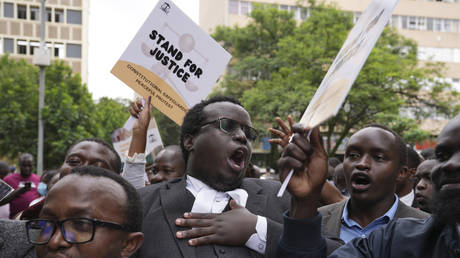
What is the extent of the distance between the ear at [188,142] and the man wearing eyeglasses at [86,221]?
2.60 feet

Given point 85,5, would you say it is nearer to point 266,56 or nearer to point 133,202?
point 266,56

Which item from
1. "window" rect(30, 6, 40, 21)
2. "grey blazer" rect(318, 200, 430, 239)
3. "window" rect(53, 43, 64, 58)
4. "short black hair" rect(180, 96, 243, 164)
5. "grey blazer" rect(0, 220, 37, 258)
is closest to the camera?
"grey blazer" rect(0, 220, 37, 258)

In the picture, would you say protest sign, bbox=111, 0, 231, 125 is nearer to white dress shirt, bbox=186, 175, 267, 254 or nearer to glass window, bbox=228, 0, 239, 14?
white dress shirt, bbox=186, 175, 267, 254

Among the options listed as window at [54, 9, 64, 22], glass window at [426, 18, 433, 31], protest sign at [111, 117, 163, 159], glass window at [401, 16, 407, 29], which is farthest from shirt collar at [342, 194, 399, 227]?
window at [54, 9, 64, 22]

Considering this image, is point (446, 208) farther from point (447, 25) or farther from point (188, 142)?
point (447, 25)

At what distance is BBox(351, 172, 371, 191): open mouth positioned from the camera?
3203 millimetres

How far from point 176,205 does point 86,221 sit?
0.68 metres

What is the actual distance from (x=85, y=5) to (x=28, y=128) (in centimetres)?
3157

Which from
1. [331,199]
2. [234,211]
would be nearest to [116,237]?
[234,211]

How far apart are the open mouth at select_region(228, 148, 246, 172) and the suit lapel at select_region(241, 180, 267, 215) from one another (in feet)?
0.43

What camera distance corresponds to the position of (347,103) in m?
22.6

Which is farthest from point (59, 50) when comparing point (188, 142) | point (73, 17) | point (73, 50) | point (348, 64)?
point (348, 64)

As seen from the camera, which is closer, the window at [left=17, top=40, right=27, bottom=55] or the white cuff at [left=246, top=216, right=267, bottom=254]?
the white cuff at [left=246, top=216, right=267, bottom=254]

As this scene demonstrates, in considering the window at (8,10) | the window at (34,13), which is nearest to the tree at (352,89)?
the window at (34,13)
